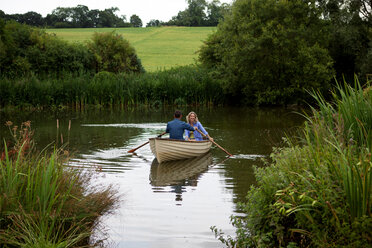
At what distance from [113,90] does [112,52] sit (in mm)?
11144

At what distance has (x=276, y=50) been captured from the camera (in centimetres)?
3381

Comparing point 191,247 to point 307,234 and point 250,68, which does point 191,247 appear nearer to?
point 307,234

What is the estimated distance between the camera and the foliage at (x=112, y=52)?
4366cm

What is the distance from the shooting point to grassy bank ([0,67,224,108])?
32.0m

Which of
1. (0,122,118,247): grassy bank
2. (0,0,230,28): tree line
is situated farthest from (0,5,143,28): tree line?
(0,122,118,247): grassy bank

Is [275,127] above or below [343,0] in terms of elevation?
below

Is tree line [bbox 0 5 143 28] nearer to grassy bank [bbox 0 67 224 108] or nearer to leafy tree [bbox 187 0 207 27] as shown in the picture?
leafy tree [bbox 187 0 207 27]

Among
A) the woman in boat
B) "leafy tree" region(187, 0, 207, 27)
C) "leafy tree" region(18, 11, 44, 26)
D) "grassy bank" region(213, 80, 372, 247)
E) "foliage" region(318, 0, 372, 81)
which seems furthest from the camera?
"leafy tree" region(187, 0, 207, 27)

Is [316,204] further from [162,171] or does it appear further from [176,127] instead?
[176,127]

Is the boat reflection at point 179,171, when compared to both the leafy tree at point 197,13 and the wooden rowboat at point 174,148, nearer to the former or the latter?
the wooden rowboat at point 174,148

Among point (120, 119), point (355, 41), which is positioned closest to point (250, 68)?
point (355, 41)

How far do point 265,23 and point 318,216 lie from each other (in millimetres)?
29486

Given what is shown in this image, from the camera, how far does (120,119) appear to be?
2744cm

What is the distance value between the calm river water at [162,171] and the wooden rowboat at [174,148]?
28 centimetres
